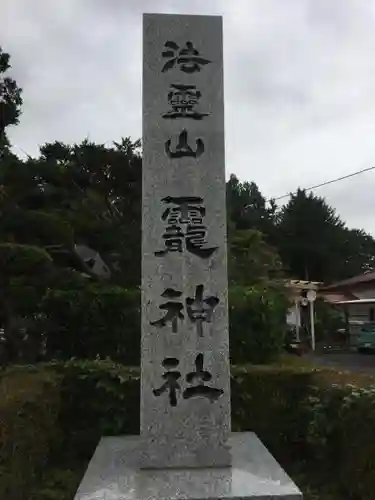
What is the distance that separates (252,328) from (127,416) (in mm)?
2406

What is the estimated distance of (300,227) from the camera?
30719 mm

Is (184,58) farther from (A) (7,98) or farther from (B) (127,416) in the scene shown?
(A) (7,98)

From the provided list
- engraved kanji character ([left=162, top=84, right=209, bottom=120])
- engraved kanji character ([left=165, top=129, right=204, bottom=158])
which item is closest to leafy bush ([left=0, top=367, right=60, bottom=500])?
engraved kanji character ([left=165, top=129, right=204, bottom=158])

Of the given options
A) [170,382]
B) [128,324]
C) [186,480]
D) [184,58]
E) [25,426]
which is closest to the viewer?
[186,480]

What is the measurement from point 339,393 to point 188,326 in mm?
1330

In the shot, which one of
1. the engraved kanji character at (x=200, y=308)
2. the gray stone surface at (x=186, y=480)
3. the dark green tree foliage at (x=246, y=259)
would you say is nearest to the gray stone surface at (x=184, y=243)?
the engraved kanji character at (x=200, y=308)

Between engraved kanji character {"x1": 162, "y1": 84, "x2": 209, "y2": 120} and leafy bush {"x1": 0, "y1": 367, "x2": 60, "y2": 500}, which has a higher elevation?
engraved kanji character {"x1": 162, "y1": 84, "x2": 209, "y2": 120}

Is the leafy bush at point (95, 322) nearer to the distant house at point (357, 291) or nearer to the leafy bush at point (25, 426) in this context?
the leafy bush at point (25, 426)

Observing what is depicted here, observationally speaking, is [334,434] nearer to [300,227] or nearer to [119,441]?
[119,441]

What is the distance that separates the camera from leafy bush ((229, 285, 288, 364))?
22.4 ft

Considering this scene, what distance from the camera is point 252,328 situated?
6.88m

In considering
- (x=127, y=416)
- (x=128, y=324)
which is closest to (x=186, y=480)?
(x=127, y=416)

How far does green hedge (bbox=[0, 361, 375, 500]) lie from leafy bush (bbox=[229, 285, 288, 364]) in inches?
66.5

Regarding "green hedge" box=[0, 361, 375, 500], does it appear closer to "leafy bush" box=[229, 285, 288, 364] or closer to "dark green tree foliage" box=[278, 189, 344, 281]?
"leafy bush" box=[229, 285, 288, 364]
